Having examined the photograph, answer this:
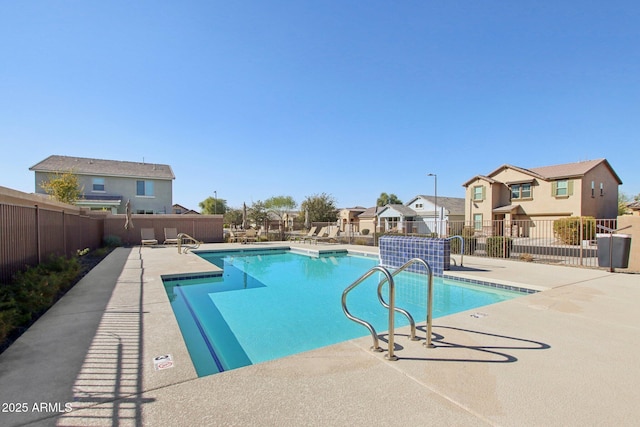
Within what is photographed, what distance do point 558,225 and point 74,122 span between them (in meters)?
26.5

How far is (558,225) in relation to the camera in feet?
60.9

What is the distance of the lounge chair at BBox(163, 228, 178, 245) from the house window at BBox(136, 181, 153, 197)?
8.45m

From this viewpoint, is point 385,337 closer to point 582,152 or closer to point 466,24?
point 466,24

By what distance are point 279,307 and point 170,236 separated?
14.0 metres

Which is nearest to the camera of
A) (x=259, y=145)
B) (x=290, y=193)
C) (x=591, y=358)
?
(x=591, y=358)

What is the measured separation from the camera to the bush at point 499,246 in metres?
11.4

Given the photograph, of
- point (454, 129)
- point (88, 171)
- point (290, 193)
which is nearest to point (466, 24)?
point (454, 129)

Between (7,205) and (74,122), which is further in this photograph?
(74,122)

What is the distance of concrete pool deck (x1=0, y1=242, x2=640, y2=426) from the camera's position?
2.15 metres

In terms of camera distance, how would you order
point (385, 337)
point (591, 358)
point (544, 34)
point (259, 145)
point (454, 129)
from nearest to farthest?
1. point (591, 358)
2. point (385, 337)
3. point (544, 34)
4. point (454, 129)
5. point (259, 145)

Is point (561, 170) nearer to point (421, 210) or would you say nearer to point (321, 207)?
point (421, 210)

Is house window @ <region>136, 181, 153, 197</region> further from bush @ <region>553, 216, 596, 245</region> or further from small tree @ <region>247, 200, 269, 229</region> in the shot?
bush @ <region>553, 216, 596, 245</region>

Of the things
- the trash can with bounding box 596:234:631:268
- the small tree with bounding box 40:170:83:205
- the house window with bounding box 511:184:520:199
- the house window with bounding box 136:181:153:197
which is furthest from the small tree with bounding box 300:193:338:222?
the trash can with bounding box 596:234:631:268

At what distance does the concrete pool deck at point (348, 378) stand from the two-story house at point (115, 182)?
22.1 m
